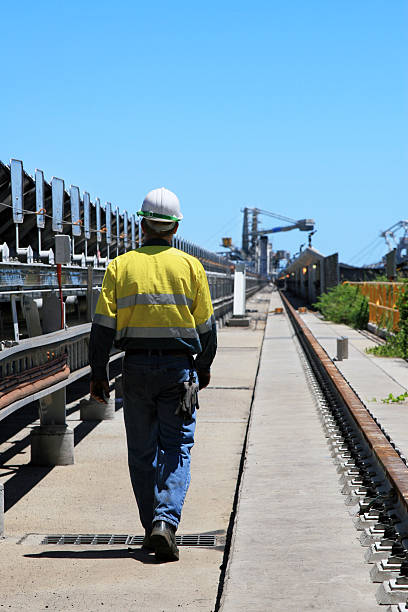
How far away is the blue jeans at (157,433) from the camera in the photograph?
207 inches

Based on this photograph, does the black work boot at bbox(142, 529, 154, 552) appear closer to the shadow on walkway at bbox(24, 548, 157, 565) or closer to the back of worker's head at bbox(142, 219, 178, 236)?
the shadow on walkway at bbox(24, 548, 157, 565)

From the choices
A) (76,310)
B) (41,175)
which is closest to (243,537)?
(76,310)

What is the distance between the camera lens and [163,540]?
5129 millimetres

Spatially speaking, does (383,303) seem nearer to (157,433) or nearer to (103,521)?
(103,521)

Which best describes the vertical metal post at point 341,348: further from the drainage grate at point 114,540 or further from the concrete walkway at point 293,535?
the drainage grate at point 114,540

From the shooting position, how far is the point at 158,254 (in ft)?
17.6

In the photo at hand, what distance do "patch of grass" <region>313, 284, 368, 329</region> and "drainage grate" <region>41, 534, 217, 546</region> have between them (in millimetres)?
25044

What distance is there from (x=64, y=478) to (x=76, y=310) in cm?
235

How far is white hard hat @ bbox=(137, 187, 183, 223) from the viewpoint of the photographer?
5.50m

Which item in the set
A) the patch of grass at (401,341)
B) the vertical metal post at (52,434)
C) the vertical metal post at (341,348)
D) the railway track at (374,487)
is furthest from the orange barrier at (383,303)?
the vertical metal post at (52,434)

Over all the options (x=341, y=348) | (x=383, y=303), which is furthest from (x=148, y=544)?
(x=383, y=303)

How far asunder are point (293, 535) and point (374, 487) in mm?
1363

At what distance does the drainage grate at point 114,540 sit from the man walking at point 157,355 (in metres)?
1.14

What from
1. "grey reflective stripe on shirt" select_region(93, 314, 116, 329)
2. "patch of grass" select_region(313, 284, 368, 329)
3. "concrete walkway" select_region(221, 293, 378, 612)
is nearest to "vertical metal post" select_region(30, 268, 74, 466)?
"concrete walkway" select_region(221, 293, 378, 612)
